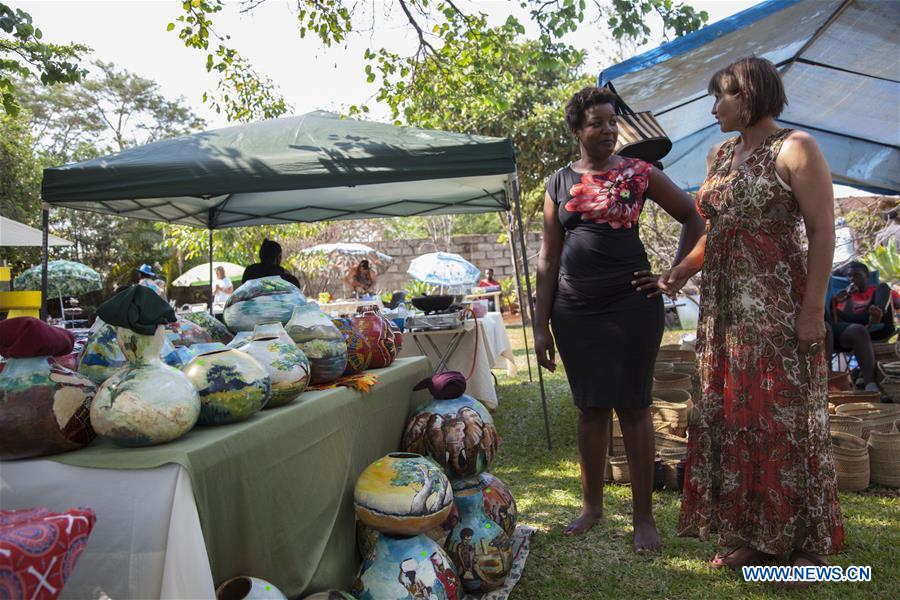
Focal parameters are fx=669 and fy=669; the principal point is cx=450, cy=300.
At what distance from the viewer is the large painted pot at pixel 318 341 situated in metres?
2.40

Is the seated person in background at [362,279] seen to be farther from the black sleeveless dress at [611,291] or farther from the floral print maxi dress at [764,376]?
the floral print maxi dress at [764,376]

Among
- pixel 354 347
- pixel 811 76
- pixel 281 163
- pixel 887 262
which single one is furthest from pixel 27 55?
pixel 887 262

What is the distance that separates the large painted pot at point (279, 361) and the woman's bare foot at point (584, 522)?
1.51m

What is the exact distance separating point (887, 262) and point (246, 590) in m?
8.75

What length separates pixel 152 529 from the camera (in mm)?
1454

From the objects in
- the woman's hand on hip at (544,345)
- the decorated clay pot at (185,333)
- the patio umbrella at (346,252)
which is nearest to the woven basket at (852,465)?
the woman's hand on hip at (544,345)

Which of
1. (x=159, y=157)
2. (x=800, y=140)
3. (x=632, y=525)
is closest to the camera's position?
(x=800, y=140)

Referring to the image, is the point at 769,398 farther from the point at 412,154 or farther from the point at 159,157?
the point at 159,157

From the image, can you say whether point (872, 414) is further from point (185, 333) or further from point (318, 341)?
point (185, 333)

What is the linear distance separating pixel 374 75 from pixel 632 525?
5204 millimetres

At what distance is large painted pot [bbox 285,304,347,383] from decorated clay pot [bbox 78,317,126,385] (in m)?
0.65

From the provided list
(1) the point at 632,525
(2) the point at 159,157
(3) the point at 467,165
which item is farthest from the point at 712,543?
(2) the point at 159,157

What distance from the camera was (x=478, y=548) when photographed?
2.47m

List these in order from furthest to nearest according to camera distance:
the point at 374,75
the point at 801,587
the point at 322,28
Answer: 1. the point at 374,75
2. the point at 322,28
3. the point at 801,587
